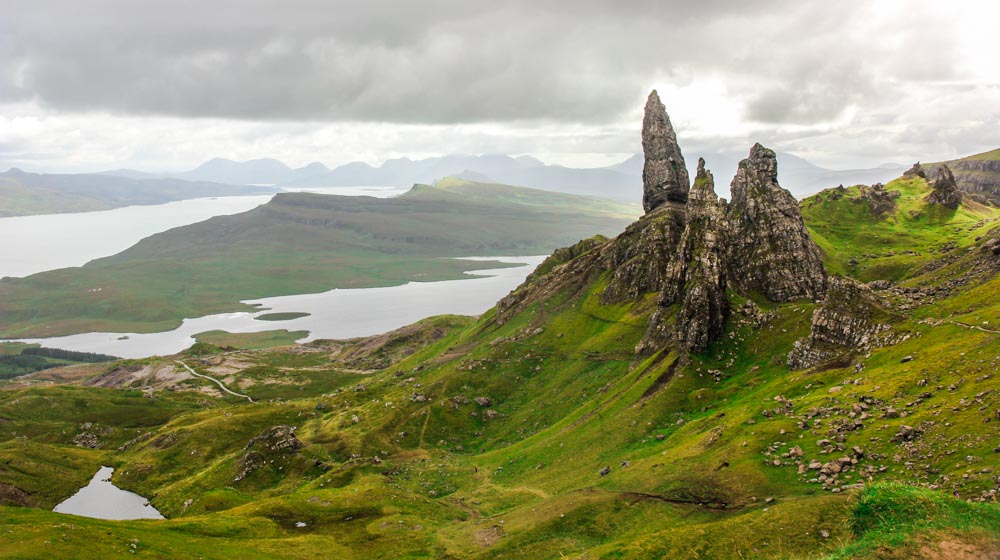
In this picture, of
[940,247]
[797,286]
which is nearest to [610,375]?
[797,286]

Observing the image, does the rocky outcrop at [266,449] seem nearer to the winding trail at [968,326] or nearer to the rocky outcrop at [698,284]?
the rocky outcrop at [698,284]

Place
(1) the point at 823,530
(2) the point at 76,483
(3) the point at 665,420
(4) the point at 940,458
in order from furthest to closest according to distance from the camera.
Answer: (2) the point at 76,483 < (3) the point at 665,420 < (4) the point at 940,458 < (1) the point at 823,530

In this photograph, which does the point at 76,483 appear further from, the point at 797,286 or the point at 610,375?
the point at 797,286

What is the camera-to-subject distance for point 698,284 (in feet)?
405

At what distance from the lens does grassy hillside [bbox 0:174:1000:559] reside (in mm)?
55375

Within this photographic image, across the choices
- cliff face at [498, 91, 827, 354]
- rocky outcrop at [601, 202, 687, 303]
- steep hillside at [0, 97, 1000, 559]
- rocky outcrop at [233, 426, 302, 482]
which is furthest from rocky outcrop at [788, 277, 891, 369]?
rocky outcrop at [233, 426, 302, 482]

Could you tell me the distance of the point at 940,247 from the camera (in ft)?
611

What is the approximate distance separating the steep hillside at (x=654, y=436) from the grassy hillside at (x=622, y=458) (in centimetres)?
39

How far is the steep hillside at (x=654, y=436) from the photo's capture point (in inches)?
2283

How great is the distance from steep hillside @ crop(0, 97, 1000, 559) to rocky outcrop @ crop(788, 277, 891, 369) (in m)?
0.38

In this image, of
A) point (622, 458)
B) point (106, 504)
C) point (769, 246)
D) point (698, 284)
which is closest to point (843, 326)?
point (698, 284)

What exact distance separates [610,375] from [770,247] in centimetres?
4672

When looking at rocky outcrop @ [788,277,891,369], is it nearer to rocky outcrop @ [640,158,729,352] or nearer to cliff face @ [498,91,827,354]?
rocky outcrop @ [640,158,729,352]

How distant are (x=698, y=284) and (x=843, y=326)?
31.9 metres
